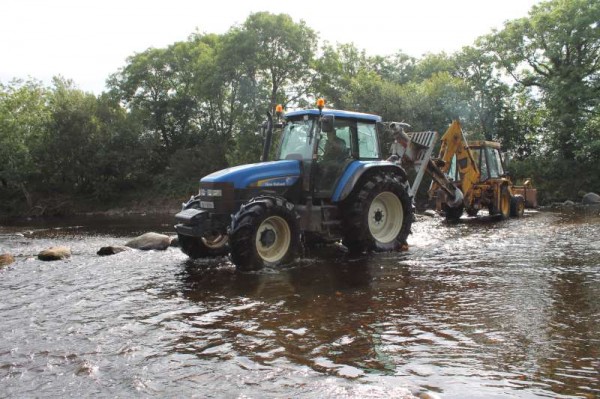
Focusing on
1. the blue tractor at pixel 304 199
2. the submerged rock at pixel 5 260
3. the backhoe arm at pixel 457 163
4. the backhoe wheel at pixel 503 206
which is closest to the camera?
the blue tractor at pixel 304 199

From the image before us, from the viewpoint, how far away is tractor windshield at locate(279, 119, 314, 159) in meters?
8.73

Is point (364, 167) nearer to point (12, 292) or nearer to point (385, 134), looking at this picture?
point (12, 292)

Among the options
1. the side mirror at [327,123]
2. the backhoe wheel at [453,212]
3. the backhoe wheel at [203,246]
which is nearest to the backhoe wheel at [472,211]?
the backhoe wheel at [453,212]

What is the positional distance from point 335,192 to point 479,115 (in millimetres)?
25432

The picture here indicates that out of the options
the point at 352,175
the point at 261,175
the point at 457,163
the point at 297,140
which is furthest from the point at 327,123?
the point at 457,163

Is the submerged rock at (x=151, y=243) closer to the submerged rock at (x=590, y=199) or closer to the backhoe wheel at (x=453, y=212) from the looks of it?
the backhoe wheel at (x=453, y=212)

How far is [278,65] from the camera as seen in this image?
33.8 metres

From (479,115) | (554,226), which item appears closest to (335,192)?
(554,226)

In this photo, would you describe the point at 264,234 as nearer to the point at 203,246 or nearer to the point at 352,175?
the point at 203,246

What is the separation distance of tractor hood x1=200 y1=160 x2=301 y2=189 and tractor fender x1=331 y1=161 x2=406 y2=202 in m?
0.80

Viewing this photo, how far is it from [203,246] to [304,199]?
2.04 meters

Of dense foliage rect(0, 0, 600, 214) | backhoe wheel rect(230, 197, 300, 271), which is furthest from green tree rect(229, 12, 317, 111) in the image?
backhoe wheel rect(230, 197, 300, 271)

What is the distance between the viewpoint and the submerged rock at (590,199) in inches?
953

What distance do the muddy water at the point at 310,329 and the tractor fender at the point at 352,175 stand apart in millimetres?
1252
